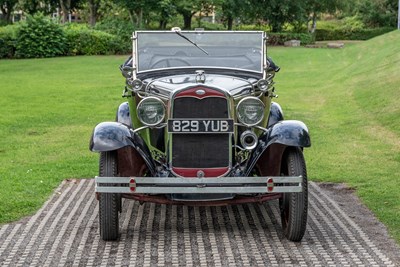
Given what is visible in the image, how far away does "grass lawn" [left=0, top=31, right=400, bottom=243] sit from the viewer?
8375 millimetres

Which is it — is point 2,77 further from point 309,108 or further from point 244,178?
point 244,178

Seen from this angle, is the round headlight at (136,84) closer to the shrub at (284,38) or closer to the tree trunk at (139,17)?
the tree trunk at (139,17)

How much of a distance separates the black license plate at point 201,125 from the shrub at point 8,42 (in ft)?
100

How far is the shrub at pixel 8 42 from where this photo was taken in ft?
115

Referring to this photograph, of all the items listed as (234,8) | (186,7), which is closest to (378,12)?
(234,8)

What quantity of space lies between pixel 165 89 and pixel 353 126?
721 centimetres

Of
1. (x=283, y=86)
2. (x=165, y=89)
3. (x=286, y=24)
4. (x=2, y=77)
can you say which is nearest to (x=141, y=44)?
(x=165, y=89)

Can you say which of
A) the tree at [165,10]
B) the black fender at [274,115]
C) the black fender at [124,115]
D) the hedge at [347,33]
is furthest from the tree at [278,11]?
the black fender at [124,115]

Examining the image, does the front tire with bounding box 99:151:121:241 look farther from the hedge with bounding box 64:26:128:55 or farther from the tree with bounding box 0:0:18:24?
the tree with bounding box 0:0:18:24

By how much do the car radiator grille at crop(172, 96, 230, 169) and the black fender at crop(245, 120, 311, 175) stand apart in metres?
0.29

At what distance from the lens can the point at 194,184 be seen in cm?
601

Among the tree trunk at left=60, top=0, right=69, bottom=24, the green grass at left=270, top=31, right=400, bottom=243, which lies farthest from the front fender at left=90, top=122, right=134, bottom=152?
the tree trunk at left=60, top=0, right=69, bottom=24

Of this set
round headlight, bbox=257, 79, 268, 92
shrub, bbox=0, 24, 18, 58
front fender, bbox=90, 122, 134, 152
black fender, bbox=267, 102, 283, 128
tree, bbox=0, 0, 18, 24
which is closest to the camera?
front fender, bbox=90, 122, 134, 152

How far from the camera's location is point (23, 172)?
30.0 feet
